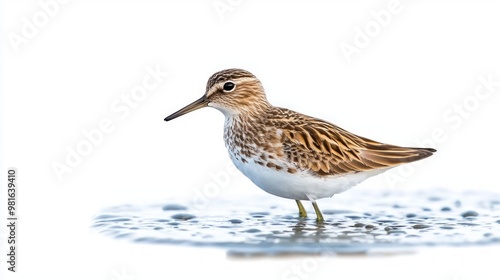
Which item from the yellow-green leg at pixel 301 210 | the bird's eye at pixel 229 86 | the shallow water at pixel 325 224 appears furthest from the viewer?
the yellow-green leg at pixel 301 210

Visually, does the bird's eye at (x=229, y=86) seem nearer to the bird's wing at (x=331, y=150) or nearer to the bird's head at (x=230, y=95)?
the bird's head at (x=230, y=95)

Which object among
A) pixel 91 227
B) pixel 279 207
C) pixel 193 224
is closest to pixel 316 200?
pixel 279 207

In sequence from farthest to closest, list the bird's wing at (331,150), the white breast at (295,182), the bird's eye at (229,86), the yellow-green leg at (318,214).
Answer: the bird's eye at (229,86) < the yellow-green leg at (318,214) < the bird's wing at (331,150) < the white breast at (295,182)

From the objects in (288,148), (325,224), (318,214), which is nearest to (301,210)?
(318,214)

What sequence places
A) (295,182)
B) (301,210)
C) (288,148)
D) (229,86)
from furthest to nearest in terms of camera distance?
(301,210)
(229,86)
(288,148)
(295,182)

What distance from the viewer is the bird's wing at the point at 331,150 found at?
13820 mm

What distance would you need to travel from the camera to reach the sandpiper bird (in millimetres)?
13750

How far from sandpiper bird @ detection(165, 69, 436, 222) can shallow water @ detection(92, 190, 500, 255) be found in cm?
61

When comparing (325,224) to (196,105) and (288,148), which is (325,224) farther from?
(196,105)

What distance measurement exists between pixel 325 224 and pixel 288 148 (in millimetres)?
1257

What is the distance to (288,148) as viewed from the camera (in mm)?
13812

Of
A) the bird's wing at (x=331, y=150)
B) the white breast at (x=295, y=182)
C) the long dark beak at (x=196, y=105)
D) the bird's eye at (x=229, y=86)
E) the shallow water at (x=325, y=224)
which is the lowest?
the shallow water at (x=325, y=224)

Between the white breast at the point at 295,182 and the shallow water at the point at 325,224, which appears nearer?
the shallow water at the point at 325,224

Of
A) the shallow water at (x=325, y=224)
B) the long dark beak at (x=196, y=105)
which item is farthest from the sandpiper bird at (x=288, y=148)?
the shallow water at (x=325, y=224)
